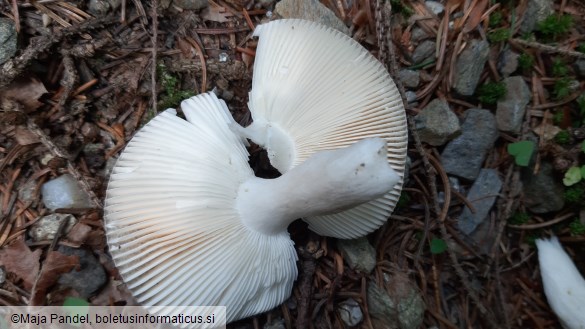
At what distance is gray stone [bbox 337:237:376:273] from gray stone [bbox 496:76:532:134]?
3.38 feet

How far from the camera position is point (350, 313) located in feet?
7.01

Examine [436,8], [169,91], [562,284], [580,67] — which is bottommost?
[562,284]

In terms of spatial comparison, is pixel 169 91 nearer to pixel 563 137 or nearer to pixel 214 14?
pixel 214 14

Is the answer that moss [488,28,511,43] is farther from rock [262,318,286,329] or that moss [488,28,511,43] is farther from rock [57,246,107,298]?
rock [57,246,107,298]

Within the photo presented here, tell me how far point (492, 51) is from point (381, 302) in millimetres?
1544

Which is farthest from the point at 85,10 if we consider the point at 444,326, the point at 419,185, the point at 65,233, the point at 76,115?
the point at 444,326

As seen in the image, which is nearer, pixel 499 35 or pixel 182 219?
pixel 182 219

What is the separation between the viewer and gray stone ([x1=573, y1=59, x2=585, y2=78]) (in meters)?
2.41

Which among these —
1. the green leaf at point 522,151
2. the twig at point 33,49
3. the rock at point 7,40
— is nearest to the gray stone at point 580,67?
the green leaf at point 522,151

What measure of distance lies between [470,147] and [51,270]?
216cm

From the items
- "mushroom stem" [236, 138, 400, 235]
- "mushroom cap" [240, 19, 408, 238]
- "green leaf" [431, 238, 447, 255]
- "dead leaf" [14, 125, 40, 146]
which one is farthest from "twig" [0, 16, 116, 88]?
"green leaf" [431, 238, 447, 255]

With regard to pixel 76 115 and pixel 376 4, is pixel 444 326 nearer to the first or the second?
pixel 376 4

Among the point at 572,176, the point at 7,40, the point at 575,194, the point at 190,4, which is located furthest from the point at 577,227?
the point at 7,40

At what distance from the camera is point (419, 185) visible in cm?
229
